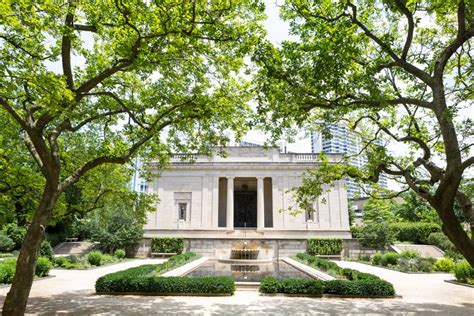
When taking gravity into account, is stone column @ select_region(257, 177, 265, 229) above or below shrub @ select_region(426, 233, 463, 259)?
above

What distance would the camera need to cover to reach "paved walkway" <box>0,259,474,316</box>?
409 inches

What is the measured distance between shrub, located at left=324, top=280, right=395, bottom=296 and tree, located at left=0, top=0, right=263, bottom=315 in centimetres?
749

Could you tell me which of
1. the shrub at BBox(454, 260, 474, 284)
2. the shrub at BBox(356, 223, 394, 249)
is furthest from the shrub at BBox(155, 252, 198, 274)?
the shrub at BBox(356, 223, 394, 249)

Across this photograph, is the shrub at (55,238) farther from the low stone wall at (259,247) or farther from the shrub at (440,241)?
the shrub at (440,241)

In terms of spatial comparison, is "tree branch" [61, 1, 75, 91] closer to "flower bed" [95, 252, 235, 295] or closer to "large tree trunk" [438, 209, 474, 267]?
"flower bed" [95, 252, 235, 295]

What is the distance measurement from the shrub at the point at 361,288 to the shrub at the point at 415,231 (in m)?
24.4

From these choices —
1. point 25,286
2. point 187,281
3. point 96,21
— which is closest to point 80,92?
point 96,21

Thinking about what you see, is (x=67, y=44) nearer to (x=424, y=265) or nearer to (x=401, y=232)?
(x=424, y=265)

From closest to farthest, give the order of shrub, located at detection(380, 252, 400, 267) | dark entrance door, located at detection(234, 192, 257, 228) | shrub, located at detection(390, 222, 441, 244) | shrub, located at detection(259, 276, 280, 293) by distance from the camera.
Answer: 1. shrub, located at detection(259, 276, 280, 293)
2. shrub, located at detection(380, 252, 400, 267)
3. shrub, located at detection(390, 222, 441, 244)
4. dark entrance door, located at detection(234, 192, 257, 228)

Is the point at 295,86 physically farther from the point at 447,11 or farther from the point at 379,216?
the point at 379,216

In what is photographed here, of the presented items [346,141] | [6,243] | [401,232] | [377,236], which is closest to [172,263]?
[346,141]

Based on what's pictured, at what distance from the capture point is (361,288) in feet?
41.9

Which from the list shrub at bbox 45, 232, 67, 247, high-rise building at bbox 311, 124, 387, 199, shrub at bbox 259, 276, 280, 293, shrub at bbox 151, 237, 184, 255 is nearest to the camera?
high-rise building at bbox 311, 124, 387, 199

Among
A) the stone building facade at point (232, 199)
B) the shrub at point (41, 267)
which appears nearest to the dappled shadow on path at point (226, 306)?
the shrub at point (41, 267)
